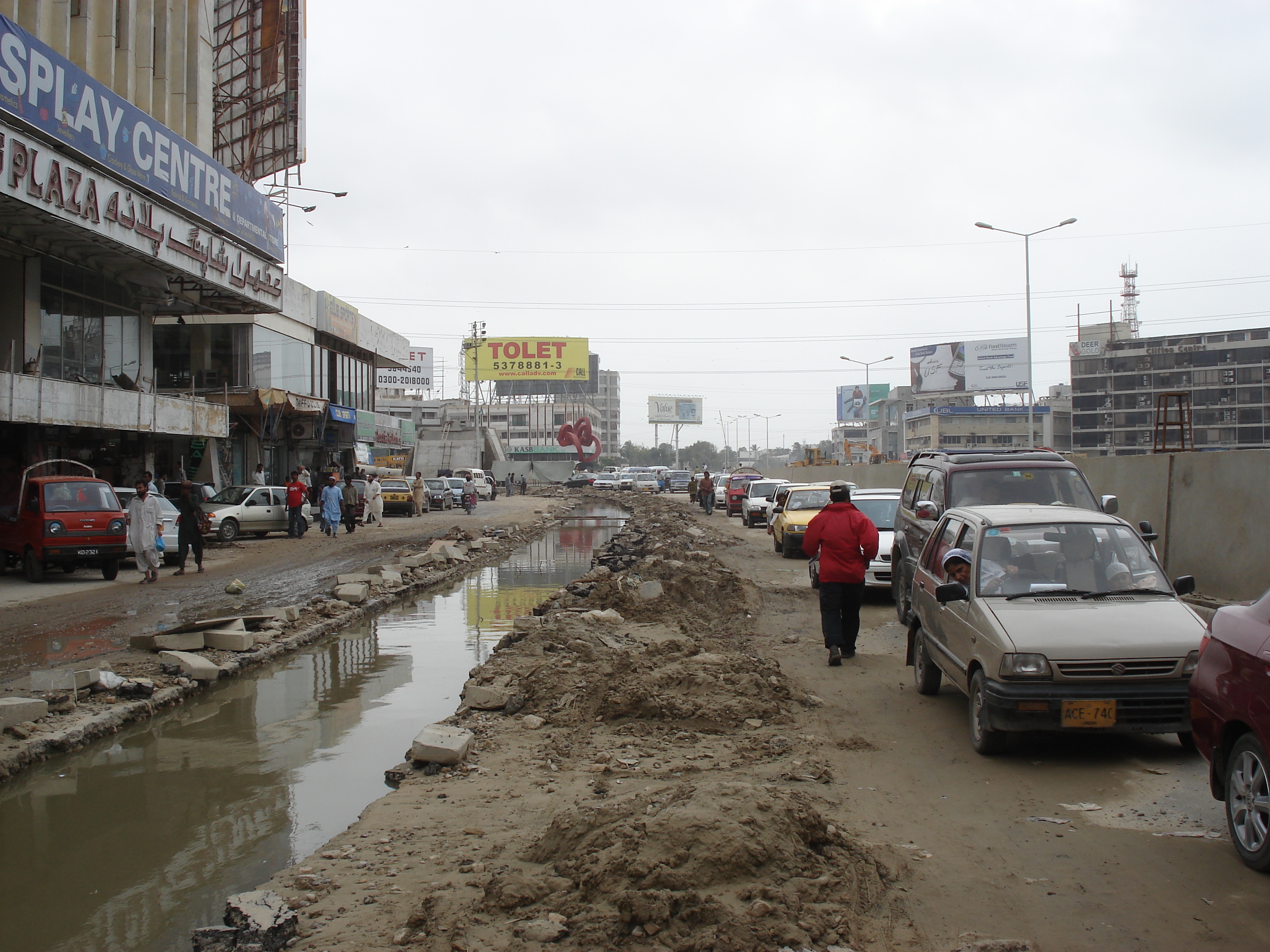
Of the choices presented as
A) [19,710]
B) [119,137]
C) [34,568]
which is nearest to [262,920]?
[19,710]

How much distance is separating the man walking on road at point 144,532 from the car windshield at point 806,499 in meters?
13.7

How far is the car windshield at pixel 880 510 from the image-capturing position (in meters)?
16.4

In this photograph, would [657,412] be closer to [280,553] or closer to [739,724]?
[280,553]

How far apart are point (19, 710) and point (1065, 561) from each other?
8.07 m

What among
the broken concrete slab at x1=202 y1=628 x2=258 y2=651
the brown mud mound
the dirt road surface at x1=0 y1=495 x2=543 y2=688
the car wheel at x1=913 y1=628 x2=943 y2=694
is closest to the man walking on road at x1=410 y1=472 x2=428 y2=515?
the dirt road surface at x1=0 y1=495 x2=543 y2=688

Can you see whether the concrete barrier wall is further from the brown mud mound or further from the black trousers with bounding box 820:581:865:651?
the brown mud mound

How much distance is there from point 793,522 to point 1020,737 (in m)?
15.4

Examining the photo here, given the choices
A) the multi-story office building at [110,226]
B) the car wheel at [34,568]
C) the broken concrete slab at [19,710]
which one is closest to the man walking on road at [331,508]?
the multi-story office building at [110,226]

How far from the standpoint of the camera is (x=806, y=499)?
2312cm

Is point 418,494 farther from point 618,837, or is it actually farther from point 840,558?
point 618,837

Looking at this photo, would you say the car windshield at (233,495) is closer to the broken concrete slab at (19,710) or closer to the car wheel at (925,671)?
the broken concrete slab at (19,710)

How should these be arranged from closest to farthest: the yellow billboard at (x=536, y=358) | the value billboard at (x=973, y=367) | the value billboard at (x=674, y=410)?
the value billboard at (x=973, y=367) → the yellow billboard at (x=536, y=358) → the value billboard at (x=674, y=410)

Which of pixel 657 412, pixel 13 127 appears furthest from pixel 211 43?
pixel 657 412

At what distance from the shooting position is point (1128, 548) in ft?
22.8
